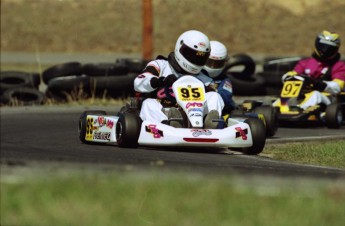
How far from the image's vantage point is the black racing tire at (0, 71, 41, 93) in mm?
17516

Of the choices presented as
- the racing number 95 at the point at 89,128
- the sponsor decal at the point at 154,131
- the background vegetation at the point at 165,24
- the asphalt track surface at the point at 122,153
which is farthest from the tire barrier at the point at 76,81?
the background vegetation at the point at 165,24

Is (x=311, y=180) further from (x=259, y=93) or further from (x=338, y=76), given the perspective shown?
(x=259, y=93)

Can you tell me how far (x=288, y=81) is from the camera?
588 inches

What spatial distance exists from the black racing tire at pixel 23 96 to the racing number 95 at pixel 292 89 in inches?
166

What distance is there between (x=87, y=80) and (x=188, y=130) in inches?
266

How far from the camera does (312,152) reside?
35.0 ft

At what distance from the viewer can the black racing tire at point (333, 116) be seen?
14422 millimetres

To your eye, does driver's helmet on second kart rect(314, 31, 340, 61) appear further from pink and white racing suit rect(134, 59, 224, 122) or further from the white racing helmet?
pink and white racing suit rect(134, 59, 224, 122)

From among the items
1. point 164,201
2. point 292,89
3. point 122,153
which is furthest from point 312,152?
point 164,201

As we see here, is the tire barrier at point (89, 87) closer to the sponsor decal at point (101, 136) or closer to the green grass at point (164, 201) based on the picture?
the sponsor decal at point (101, 136)

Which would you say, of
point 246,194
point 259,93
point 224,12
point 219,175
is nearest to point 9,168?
point 219,175

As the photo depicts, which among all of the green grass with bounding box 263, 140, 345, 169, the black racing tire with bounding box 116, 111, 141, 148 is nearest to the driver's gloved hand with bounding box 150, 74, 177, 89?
the black racing tire with bounding box 116, 111, 141, 148

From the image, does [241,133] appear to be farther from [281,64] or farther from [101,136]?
[281,64]

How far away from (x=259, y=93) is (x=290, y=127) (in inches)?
145
